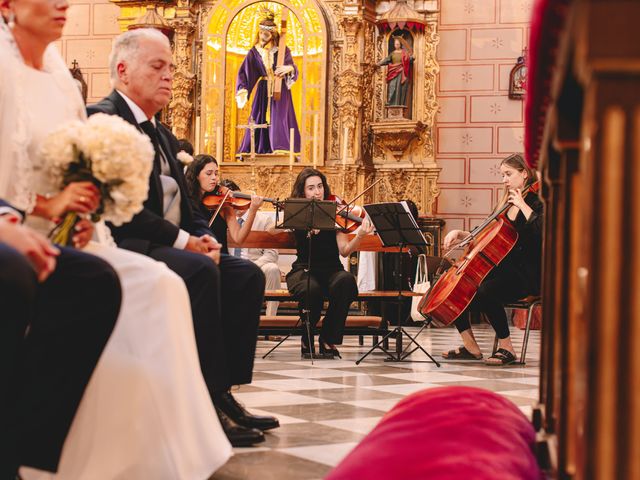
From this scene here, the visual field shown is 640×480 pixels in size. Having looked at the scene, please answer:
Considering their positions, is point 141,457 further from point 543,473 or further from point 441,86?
point 441,86

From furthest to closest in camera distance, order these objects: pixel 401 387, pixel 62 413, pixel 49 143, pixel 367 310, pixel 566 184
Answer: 1. pixel 367 310
2. pixel 401 387
3. pixel 49 143
4. pixel 62 413
5. pixel 566 184

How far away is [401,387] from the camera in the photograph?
4.62 m

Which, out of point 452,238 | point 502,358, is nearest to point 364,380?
point 502,358

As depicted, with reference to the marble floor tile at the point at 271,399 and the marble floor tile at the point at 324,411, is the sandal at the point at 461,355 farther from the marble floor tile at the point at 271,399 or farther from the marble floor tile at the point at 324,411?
the marble floor tile at the point at 324,411

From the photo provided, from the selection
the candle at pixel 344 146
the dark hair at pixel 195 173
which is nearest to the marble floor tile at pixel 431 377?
the dark hair at pixel 195 173

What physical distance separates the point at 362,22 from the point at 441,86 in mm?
1185

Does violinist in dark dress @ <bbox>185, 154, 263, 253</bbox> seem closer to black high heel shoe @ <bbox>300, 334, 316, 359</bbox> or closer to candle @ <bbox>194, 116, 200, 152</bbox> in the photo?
black high heel shoe @ <bbox>300, 334, 316, 359</bbox>

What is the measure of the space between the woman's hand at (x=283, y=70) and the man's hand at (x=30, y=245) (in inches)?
364

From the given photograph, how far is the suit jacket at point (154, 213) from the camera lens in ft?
9.68

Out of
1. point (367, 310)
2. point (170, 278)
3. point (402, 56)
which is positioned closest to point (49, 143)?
point (170, 278)

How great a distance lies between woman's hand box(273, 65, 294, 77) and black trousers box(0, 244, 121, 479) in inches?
355

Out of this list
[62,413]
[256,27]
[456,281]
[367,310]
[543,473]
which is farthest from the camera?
[256,27]

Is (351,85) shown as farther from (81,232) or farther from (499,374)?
(81,232)

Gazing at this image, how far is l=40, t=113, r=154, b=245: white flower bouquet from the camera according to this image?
7.29 feet
